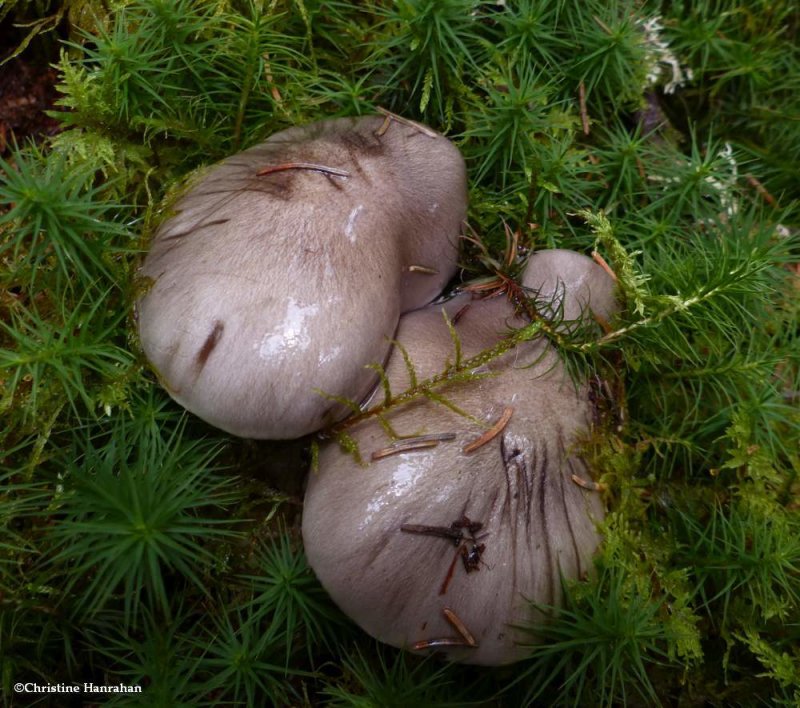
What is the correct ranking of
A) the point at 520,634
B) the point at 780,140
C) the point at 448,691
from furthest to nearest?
the point at 780,140
the point at 448,691
the point at 520,634

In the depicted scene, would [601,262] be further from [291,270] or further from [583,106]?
[291,270]

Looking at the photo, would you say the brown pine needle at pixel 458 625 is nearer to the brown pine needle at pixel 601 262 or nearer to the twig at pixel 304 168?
the brown pine needle at pixel 601 262

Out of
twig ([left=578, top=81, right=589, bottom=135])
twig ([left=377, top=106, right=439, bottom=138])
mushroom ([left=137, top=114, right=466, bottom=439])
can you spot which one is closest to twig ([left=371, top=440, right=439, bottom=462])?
mushroom ([left=137, top=114, right=466, bottom=439])

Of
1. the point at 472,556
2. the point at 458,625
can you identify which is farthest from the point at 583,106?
the point at 458,625

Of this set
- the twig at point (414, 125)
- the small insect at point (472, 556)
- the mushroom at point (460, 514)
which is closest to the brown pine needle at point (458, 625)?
the mushroom at point (460, 514)

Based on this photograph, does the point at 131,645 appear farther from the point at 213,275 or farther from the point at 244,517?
the point at 213,275

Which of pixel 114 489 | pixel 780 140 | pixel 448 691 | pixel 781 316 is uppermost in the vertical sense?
pixel 780 140

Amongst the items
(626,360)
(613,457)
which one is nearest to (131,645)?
(613,457)
